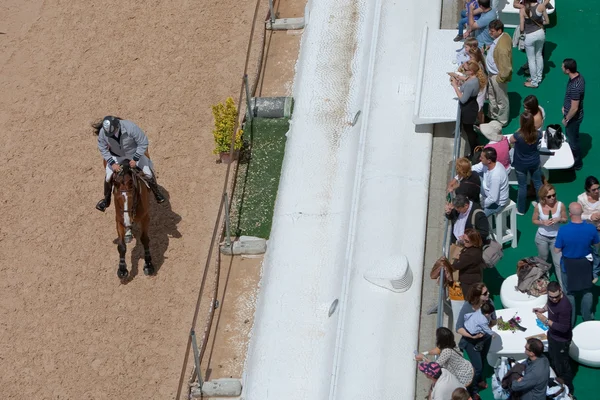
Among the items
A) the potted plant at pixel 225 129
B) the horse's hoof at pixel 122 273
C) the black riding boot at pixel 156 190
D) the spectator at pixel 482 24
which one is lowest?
the horse's hoof at pixel 122 273

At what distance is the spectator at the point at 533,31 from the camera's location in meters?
16.6

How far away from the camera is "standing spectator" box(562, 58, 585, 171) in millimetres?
15016

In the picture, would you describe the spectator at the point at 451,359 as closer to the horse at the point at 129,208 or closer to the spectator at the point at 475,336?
the spectator at the point at 475,336

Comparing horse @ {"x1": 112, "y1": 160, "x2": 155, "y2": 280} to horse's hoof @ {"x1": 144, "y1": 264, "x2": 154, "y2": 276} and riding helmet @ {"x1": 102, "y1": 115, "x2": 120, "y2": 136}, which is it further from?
riding helmet @ {"x1": 102, "y1": 115, "x2": 120, "y2": 136}

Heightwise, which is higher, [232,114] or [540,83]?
[540,83]

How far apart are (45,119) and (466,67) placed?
6.74 metres

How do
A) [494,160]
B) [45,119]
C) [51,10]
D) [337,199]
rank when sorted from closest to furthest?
[494,160] → [337,199] → [45,119] → [51,10]

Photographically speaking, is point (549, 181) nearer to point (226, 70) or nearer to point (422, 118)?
point (422, 118)

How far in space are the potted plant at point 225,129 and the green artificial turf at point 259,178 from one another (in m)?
0.37

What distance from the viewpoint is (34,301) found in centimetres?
1553

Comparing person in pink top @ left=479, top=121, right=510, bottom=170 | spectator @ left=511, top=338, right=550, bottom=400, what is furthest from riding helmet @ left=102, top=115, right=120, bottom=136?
spectator @ left=511, top=338, right=550, bottom=400

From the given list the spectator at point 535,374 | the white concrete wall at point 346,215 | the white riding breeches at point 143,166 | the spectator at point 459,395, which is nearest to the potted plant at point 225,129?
the white concrete wall at point 346,215

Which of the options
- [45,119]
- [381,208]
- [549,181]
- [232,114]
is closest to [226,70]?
[232,114]

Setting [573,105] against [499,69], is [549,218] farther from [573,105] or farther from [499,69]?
[499,69]
